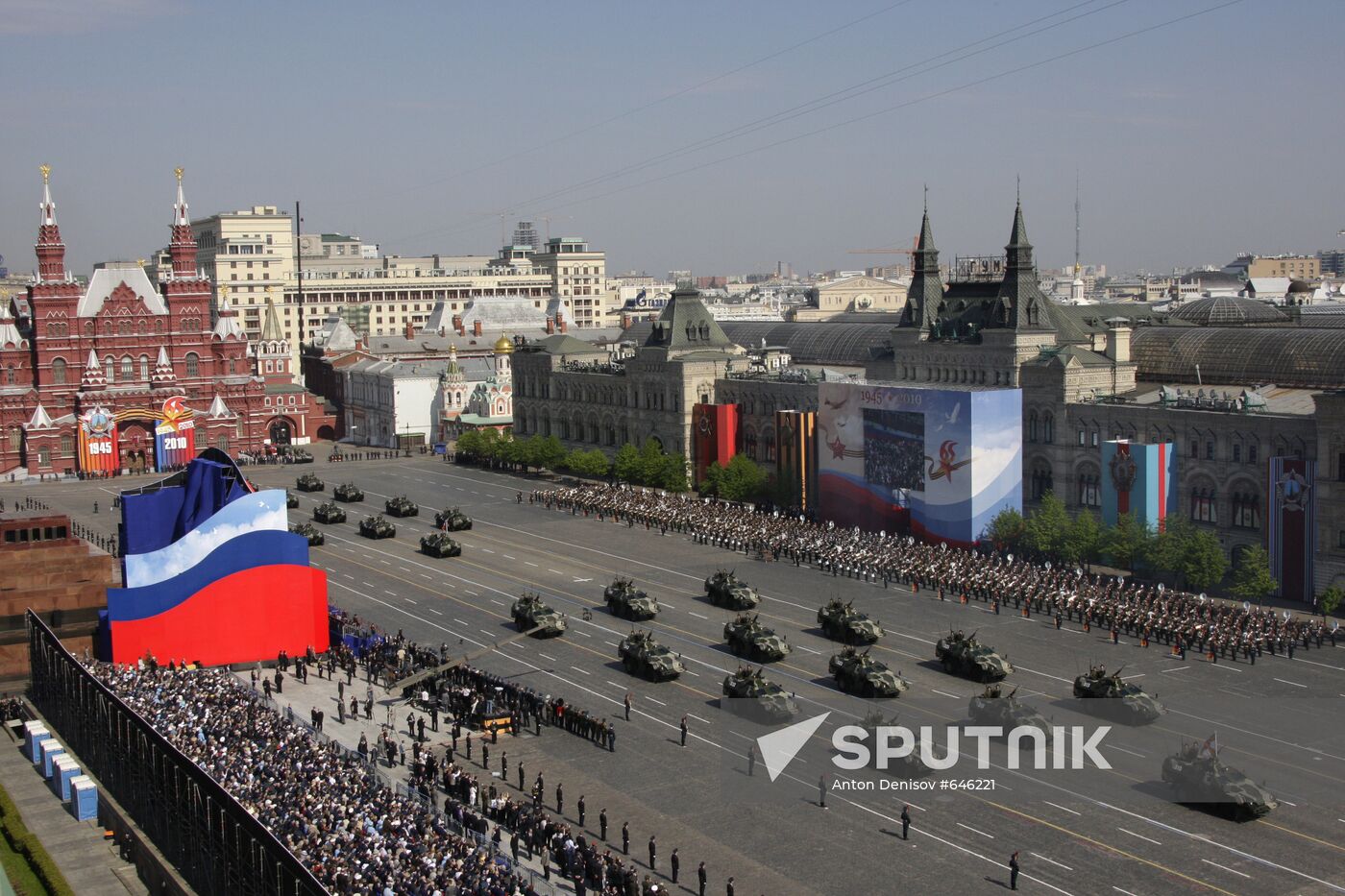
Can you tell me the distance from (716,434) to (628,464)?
285 inches

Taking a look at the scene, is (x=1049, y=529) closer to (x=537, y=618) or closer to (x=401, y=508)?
(x=537, y=618)

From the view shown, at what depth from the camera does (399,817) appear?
40.8 metres

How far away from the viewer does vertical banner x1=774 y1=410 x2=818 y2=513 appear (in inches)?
3939

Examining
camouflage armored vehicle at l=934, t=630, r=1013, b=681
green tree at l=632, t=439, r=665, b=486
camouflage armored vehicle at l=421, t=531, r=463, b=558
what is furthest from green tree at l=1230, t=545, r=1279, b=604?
green tree at l=632, t=439, r=665, b=486

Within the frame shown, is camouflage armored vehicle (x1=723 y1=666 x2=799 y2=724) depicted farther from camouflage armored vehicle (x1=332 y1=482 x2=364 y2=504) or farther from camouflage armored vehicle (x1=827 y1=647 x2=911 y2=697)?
camouflage armored vehicle (x1=332 y1=482 x2=364 y2=504)

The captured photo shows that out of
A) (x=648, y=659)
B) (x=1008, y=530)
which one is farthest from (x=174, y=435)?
(x=648, y=659)

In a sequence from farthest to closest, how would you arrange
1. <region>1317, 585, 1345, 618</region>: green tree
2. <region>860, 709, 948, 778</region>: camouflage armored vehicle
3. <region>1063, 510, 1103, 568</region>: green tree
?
1. <region>1063, 510, 1103, 568</region>: green tree
2. <region>1317, 585, 1345, 618</region>: green tree
3. <region>860, 709, 948, 778</region>: camouflage armored vehicle

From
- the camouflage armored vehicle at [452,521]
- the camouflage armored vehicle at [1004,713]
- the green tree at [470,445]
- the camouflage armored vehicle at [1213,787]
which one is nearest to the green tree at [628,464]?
the camouflage armored vehicle at [452,521]

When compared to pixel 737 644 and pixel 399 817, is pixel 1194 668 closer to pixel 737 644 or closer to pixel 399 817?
pixel 737 644

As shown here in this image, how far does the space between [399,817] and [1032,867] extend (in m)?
16.8

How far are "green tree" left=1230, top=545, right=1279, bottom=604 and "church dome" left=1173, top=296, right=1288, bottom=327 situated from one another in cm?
4426

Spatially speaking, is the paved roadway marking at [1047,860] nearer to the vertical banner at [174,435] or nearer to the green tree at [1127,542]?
the green tree at [1127,542]

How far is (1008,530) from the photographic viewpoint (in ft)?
267

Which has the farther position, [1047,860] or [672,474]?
[672,474]
